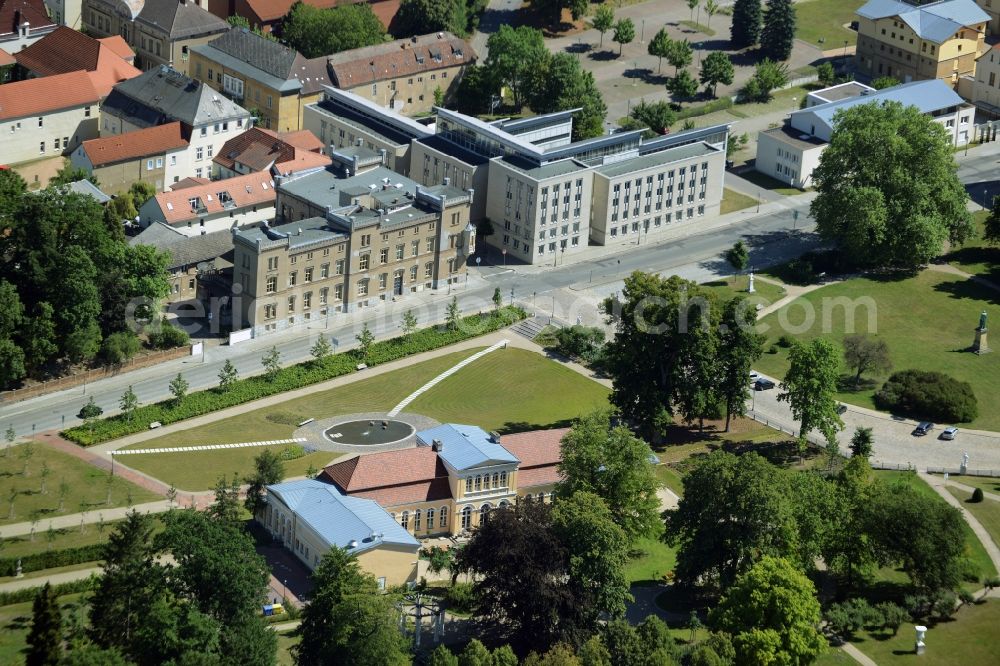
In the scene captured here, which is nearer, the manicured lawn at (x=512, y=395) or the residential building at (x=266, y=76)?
the manicured lawn at (x=512, y=395)

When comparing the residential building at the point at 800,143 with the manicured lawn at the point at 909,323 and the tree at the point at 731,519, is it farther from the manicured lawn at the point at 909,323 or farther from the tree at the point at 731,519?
the tree at the point at 731,519

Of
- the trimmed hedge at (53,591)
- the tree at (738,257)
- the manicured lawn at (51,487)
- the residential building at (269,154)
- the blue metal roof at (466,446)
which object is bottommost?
the trimmed hedge at (53,591)

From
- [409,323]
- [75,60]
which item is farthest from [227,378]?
[75,60]

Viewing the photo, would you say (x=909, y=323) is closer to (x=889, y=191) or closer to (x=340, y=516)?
(x=889, y=191)

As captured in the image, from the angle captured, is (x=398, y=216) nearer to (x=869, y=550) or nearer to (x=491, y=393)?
(x=491, y=393)

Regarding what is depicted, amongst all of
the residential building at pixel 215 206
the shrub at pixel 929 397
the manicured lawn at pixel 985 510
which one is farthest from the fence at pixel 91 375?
the manicured lawn at pixel 985 510

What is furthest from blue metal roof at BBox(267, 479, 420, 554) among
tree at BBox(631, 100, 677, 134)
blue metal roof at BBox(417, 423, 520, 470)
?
tree at BBox(631, 100, 677, 134)

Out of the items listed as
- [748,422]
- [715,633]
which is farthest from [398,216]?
[715,633]
